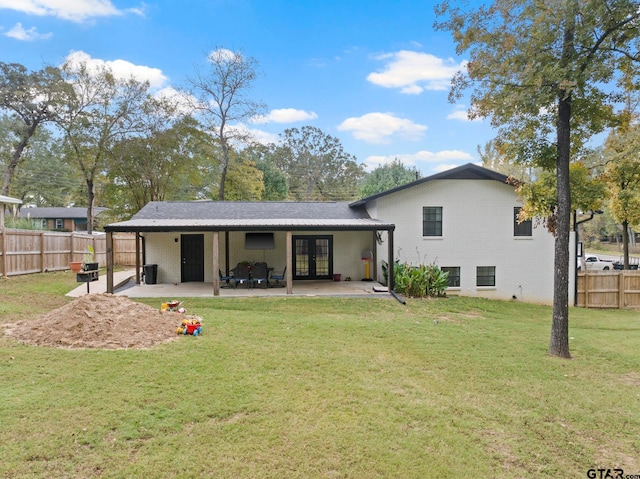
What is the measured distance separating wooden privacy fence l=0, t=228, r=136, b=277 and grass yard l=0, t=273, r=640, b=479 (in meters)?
6.93

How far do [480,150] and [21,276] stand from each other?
136 feet

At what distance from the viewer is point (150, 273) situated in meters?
14.3

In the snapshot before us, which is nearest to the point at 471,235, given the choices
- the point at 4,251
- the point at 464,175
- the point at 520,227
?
the point at 520,227

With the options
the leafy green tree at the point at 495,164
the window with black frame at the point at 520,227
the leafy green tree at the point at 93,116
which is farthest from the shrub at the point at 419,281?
the leafy green tree at the point at 495,164

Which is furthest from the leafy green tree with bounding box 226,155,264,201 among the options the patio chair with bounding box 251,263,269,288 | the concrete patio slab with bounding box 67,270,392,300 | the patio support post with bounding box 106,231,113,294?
the patio support post with bounding box 106,231,113,294

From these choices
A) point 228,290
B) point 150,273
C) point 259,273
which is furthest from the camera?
point 150,273

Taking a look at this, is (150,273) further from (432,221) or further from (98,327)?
(432,221)

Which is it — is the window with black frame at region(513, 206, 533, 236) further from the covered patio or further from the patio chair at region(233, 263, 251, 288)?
the patio chair at region(233, 263, 251, 288)

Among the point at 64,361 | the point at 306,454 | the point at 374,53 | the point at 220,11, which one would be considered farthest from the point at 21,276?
the point at 374,53

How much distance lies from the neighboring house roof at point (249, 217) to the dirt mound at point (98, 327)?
448cm

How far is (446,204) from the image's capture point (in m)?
14.7

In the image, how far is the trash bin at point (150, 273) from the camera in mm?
14289

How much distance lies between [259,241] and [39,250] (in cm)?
895

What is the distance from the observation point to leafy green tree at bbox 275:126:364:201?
5472 centimetres
